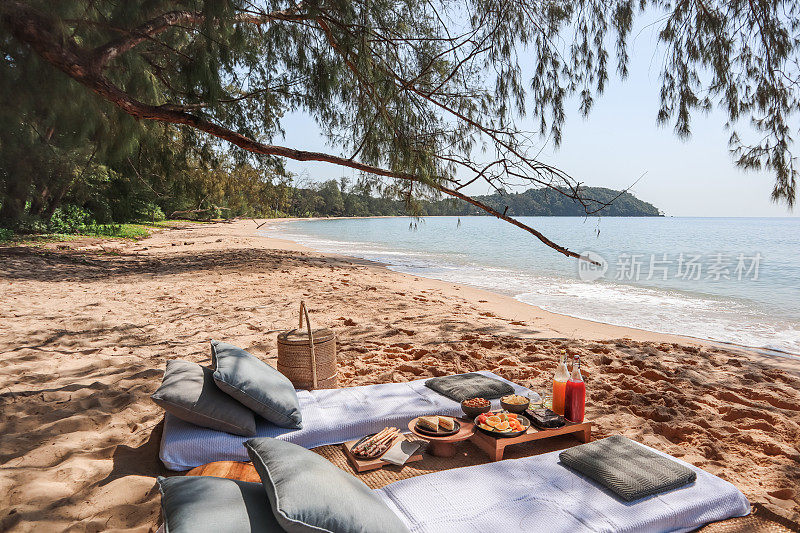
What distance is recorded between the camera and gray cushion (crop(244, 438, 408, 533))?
1.10 meters

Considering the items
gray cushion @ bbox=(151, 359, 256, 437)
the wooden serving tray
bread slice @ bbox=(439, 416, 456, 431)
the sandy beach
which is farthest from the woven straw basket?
bread slice @ bbox=(439, 416, 456, 431)

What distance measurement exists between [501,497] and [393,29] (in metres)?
2.76

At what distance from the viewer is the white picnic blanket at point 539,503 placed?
146cm

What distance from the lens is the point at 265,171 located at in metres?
8.66

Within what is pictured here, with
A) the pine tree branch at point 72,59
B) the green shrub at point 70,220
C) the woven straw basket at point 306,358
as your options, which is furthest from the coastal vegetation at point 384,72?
the green shrub at point 70,220

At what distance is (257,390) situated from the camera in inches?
82.3

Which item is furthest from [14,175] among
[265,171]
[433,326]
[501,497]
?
[501,497]

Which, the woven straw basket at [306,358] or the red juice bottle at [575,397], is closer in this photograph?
the red juice bottle at [575,397]

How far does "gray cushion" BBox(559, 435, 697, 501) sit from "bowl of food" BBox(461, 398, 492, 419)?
43 centimetres

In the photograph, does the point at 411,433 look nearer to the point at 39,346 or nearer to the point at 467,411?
the point at 467,411

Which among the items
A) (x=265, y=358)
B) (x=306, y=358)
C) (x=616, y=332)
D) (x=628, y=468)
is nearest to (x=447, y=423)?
(x=628, y=468)

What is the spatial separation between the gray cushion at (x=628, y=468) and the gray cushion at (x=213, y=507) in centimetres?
115

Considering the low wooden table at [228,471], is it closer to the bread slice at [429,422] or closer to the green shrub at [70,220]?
the bread slice at [429,422]

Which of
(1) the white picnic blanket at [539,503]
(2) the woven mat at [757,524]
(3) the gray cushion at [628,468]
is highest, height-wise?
(3) the gray cushion at [628,468]
